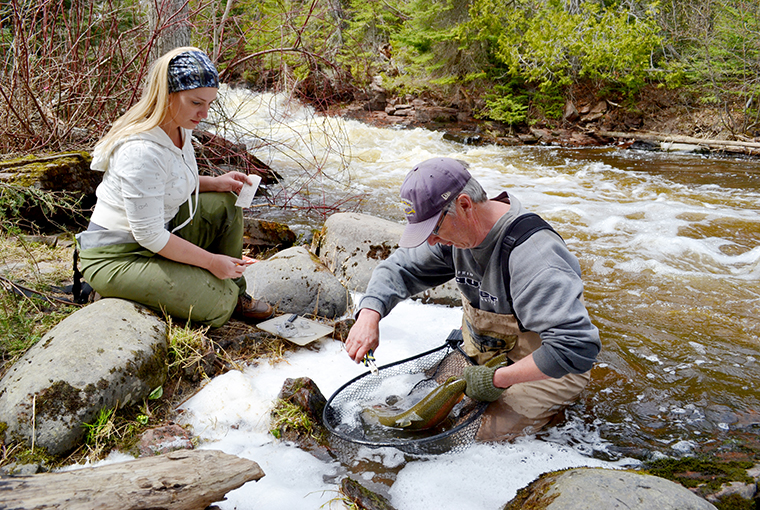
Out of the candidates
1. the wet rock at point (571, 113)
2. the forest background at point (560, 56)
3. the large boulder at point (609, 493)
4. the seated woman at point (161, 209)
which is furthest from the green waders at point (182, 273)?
the wet rock at point (571, 113)

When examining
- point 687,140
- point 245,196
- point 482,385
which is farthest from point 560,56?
point 482,385

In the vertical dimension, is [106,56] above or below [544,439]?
above

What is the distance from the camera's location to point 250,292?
3.60 m

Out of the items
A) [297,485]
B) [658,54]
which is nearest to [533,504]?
[297,485]

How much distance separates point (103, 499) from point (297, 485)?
0.79 m

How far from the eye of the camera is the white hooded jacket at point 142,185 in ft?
8.15

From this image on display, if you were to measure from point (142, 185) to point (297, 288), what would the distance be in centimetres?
142

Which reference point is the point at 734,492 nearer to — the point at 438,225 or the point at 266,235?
the point at 438,225

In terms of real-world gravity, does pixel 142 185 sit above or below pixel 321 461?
above

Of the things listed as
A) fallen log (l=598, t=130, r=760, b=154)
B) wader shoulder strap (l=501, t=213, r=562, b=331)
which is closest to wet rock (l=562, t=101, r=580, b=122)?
fallen log (l=598, t=130, r=760, b=154)

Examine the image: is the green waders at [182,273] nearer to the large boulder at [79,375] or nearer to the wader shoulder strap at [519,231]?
the large boulder at [79,375]

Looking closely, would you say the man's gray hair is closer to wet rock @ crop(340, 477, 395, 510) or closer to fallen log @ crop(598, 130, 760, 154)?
wet rock @ crop(340, 477, 395, 510)

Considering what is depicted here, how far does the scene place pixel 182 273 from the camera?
2.79 m

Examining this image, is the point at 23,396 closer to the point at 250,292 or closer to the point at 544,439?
the point at 250,292
